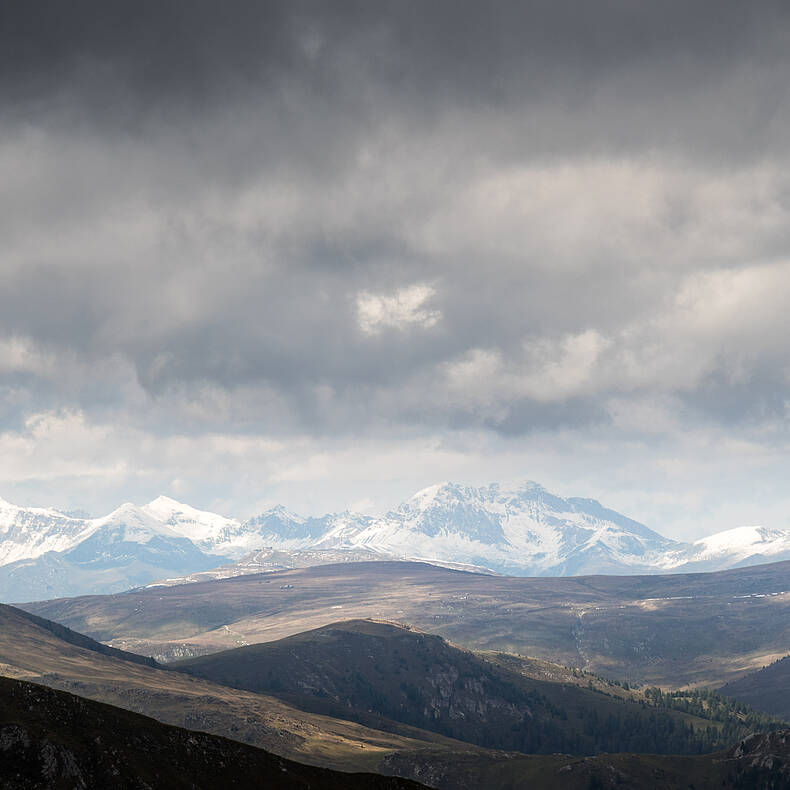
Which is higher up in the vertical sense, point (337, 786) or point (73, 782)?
point (73, 782)

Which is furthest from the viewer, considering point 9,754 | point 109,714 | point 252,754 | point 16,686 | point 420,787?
point 420,787

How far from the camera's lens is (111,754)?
13012 centimetres

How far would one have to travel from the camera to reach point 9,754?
116 meters

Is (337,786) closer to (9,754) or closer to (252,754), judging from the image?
(252,754)

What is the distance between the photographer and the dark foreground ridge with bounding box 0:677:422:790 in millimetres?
118000

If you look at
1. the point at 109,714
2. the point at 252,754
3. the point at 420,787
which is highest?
the point at 109,714

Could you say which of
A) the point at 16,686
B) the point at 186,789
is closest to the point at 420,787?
the point at 186,789

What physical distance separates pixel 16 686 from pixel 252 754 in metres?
48.3

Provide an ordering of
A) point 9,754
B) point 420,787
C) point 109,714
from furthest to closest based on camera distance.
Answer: point 420,787
point 109,714
point 9,754

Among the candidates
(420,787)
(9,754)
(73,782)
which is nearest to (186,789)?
(73,782)

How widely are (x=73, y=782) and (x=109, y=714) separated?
2258 centimetres

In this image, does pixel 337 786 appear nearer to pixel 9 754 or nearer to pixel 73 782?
pixel 73 782

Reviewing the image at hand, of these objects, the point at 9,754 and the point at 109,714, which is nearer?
the point at 9,754

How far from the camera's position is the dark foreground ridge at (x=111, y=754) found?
11800 cm
